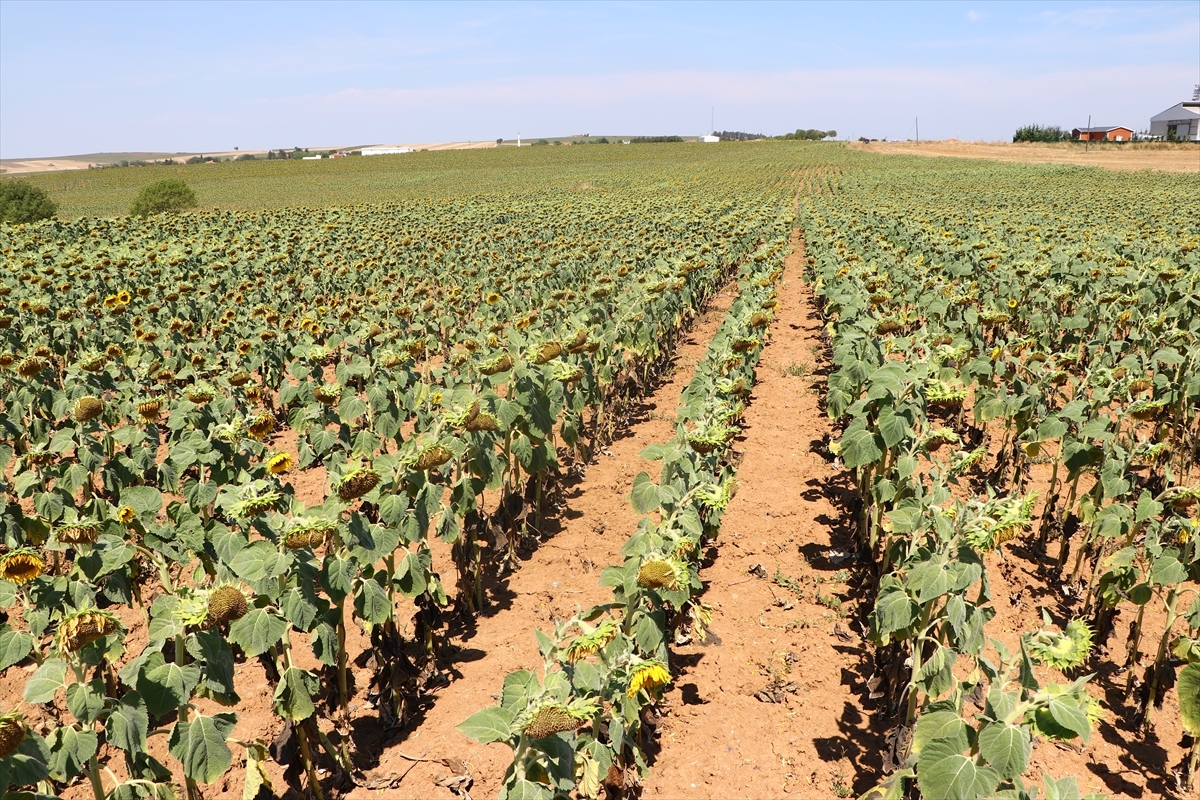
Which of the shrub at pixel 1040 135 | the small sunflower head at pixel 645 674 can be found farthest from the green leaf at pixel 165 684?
the shrub at pixel 1040 135

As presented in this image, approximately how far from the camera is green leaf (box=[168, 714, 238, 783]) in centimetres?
289

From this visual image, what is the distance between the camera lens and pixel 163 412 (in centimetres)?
779

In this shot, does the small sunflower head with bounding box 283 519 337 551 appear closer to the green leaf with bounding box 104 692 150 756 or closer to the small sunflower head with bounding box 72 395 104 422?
the green leaf with bounding box 104 692 150 756

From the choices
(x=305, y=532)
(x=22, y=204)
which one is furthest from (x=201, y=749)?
(x=22, y=204)

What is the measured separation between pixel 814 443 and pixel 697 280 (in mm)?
6591

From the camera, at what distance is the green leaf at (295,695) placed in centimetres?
340

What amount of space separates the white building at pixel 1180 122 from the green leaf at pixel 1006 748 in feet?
412

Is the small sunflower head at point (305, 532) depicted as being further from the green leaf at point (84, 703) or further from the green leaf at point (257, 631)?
the green leaf at point (84, 703)

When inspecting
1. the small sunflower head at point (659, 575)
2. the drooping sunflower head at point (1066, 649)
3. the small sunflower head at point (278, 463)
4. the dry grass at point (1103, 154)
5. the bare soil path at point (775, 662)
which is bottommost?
the bare soil path at point (775, 662)

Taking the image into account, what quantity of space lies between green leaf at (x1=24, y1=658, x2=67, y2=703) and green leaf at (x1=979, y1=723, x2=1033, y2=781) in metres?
3.28

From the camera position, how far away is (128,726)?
2.64m

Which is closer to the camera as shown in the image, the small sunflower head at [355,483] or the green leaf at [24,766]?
the green leaf at [24,766]

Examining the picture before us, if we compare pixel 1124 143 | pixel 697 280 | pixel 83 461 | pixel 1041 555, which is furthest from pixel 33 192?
pixel 1124 143

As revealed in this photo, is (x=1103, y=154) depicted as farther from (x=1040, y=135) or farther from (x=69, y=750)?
(x=69, y=750)
